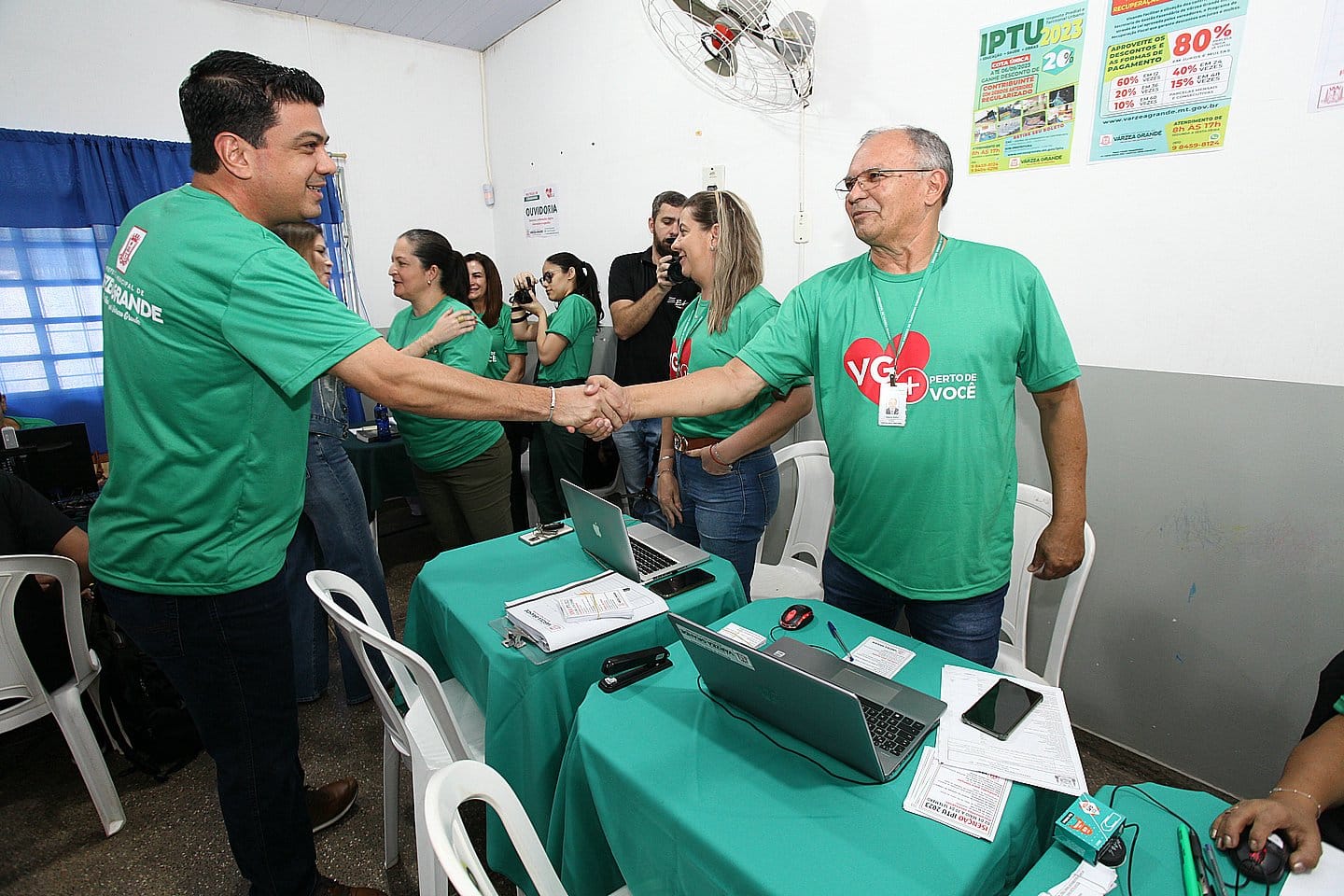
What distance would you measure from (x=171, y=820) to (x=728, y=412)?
6.70 ft

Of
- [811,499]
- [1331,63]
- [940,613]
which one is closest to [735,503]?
[811,499]

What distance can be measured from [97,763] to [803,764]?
2.05 metres

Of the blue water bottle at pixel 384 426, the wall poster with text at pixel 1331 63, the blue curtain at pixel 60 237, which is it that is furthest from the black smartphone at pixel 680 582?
the blue curtain at pixel 60 237

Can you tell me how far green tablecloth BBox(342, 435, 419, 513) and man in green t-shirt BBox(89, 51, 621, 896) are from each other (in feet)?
6.25

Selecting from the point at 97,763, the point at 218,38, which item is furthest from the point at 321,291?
the point at 218,38

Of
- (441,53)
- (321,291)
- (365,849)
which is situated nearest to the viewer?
(321,291)

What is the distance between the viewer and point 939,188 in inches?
58.8

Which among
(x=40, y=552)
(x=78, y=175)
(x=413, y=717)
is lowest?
(x=413, y=717)

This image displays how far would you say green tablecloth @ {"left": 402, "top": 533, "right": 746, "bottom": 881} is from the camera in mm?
1325

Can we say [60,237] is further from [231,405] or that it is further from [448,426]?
[231,405]

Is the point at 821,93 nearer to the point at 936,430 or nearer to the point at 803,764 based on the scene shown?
the point at 936,430

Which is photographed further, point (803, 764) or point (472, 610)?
point (472, 610)

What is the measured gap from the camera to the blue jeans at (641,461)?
11.1ft

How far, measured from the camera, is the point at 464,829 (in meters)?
0.87
